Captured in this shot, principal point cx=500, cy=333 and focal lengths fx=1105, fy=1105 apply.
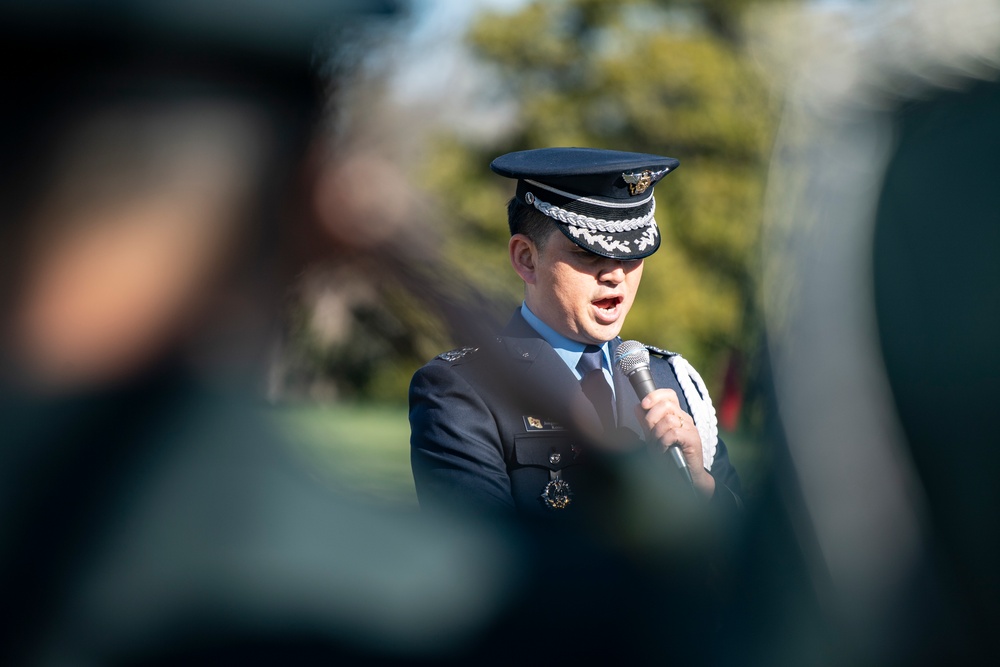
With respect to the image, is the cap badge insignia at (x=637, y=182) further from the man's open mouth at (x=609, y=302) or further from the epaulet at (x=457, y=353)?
the epaulet at (x=457, y=353)

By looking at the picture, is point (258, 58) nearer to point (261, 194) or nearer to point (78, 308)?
point (261, 194)

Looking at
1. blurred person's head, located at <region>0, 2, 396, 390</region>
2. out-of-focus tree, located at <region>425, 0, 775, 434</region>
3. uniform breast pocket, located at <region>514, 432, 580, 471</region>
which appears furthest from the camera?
out-of-focus tree, located at <region>425, 0, 775, 434</region>

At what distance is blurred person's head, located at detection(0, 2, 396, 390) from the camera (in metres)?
0.80

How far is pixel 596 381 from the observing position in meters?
1.78

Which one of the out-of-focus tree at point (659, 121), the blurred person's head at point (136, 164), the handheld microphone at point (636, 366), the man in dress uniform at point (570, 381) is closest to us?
the blurred person's head at point (136, 164)

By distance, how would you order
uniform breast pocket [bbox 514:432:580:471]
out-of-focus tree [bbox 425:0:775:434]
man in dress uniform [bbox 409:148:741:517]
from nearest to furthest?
uniform breast pocket [bbox 514:432:580:471] → man in dress uniform [bbox 409:148:741:517] → out-of-focus tree [bbox 425:0:775:434]

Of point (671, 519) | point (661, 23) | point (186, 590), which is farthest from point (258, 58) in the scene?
point (661, 23)

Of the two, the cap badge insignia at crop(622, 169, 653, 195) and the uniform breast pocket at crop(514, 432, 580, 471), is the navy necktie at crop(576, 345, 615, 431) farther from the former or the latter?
the cap badge insignia at crop(622, 169, 653, 195)

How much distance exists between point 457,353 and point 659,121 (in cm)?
1391

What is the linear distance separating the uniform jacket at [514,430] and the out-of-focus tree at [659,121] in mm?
10627

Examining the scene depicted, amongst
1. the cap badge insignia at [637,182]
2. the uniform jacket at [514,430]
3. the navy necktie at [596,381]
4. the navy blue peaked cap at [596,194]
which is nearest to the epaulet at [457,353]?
the uniform jacket at [514,430]

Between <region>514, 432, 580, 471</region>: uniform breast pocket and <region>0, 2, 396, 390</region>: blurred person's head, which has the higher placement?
<region>0, 2, 396, 390</region>: blurred person's head

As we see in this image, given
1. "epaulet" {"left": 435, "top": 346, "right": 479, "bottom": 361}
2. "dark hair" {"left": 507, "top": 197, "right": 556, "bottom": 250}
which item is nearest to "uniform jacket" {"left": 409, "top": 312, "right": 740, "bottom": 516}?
"epaulet" {"left": 435, "top": 346, "right": 479, "bottom": 361}

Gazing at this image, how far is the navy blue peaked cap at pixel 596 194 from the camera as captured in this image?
178 cm
